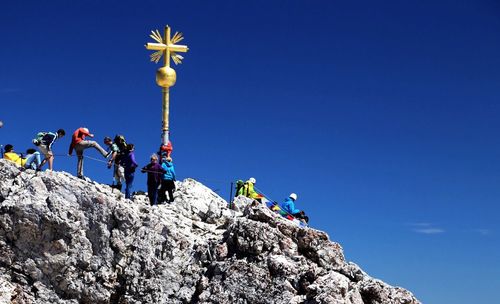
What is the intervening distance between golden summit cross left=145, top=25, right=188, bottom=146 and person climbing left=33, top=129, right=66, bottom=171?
668 cm

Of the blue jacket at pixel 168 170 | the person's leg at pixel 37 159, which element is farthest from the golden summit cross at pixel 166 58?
the person's leg at pixel 37 159

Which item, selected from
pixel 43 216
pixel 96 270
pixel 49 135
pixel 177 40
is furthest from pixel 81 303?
pixel 177 40

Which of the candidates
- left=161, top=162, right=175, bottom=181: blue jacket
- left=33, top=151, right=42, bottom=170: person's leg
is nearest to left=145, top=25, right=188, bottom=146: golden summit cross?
left=161, top=162, right=175, bottom=181: blue jacket

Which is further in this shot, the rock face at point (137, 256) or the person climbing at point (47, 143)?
the person climbing at point (47, 143)

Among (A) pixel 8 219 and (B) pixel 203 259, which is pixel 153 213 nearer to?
(B) pixel 203 259

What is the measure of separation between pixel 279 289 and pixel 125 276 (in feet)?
19.0

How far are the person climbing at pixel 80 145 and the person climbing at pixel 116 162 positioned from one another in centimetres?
29

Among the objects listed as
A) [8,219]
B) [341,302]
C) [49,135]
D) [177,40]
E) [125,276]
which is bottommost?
[341,302]

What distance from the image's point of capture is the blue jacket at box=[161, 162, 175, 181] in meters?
31.2

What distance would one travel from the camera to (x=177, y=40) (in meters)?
36.8

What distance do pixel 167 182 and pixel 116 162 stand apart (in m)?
2.36

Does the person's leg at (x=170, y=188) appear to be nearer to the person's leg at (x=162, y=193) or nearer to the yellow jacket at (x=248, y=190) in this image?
the person's leg at (x=162, y=193)

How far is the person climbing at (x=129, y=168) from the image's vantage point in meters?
30.0

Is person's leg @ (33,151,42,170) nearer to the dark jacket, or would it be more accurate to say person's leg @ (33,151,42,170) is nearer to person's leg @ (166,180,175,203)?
the dark jacket
